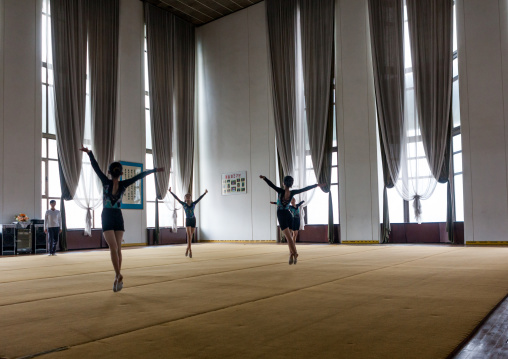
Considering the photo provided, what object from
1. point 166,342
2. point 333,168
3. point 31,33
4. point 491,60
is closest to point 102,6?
point 31,33

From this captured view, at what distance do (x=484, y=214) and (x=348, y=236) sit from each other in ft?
15.1

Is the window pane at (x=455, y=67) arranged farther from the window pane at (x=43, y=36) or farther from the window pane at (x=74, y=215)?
the window pane at (x=43, y=36)

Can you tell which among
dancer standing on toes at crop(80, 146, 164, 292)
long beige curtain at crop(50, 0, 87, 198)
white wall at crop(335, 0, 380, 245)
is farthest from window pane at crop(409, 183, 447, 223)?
dancer standing on toes at crop(80, 146, 164, 292)

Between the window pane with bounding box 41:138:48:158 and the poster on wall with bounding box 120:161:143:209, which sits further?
the poster on wall with bounding box 120:161:143:209

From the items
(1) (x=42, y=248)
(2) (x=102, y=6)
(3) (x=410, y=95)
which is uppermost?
(2) (x=102, y=6)

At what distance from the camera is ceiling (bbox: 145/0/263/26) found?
62.9ft

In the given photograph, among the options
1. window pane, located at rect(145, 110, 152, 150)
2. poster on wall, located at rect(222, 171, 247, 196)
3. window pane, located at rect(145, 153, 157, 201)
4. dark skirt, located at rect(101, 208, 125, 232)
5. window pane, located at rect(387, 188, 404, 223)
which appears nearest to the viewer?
dark skirt, located at rect(101, 208, 125, 232)

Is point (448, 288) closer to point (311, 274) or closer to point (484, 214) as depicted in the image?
point (311, 274)

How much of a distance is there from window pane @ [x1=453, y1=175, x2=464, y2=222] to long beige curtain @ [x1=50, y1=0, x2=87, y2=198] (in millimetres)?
→ 12728

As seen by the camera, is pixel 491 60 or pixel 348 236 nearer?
pixel 491 60

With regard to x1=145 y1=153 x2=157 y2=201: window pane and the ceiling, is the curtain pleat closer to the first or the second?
the ceiling

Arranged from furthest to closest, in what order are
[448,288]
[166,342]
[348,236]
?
1. [348,236]
2. [448,288]
3. [166,342]

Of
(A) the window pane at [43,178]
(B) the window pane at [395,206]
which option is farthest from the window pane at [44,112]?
(B) the window pane at [395,206]

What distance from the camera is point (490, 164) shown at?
14008 mm
